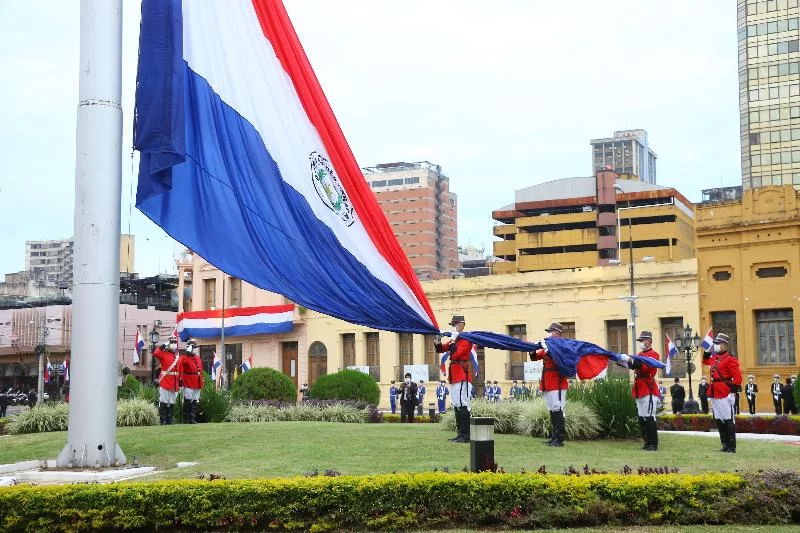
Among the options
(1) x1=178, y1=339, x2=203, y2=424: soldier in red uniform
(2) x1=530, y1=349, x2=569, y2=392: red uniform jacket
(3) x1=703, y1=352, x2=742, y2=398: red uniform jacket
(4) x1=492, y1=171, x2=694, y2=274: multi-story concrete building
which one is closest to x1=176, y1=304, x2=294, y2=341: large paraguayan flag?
(4) x1=492, y1=171, x2=694, y2=274: multi-story concrete building

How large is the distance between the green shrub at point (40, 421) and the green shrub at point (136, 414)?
114 centimetres

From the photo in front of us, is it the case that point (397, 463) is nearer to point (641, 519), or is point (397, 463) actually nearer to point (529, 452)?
point (529, 452)

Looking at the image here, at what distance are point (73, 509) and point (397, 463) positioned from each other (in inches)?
189

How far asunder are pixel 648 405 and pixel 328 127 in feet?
25.0

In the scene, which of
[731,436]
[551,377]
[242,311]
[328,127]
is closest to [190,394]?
[551,377]

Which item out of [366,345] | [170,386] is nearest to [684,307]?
[366,345]

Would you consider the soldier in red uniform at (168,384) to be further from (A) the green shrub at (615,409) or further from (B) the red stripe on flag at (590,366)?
(B) the red stripe on flag at (590,366)

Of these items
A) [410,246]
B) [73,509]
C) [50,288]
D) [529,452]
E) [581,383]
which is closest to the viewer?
[73,509]

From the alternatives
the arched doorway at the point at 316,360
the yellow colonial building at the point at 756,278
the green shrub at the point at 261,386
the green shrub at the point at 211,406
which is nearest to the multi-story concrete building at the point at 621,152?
the arched doorway at the point at 316,360

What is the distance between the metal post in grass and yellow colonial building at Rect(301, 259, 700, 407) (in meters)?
36.3

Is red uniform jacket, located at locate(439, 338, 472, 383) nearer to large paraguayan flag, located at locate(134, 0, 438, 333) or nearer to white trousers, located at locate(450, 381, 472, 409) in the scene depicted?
white trousers, located at locate(450, 381, 472, 409)

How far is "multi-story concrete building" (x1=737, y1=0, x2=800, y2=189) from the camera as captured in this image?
288 ft

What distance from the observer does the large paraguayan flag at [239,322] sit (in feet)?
192

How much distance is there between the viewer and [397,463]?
1319cm
